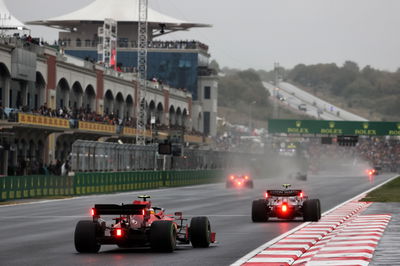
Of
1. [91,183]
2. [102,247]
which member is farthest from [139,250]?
[91,183]

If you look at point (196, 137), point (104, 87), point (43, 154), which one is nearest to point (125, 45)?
point (196, 137)

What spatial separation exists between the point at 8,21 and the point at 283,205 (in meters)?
56.9

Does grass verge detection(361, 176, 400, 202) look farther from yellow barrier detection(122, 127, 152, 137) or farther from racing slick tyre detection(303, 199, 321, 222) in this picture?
yellow barrier detection(122, 127, 152, 137)

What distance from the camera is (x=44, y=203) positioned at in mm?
42375

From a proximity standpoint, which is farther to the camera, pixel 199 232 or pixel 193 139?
pixel 193 139

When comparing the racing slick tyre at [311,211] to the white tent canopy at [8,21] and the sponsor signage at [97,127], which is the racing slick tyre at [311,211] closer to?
the sponsor signage at [97,127]

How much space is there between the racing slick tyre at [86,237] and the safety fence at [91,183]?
83.4 ft

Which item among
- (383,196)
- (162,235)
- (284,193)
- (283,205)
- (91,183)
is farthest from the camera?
(91,183)

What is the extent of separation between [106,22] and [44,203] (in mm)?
67946

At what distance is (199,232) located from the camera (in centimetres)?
1831

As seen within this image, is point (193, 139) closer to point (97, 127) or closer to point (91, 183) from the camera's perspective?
point (97, 127)

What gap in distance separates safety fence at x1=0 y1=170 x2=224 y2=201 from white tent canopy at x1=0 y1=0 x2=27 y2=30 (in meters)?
17.7

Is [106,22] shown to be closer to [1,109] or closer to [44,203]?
[1,109]

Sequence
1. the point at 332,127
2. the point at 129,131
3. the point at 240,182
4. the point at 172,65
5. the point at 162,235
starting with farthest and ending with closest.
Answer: the point at 332,127, the point at 172,65, the point at 129,131, the point at 240,182, the point at 162,235
